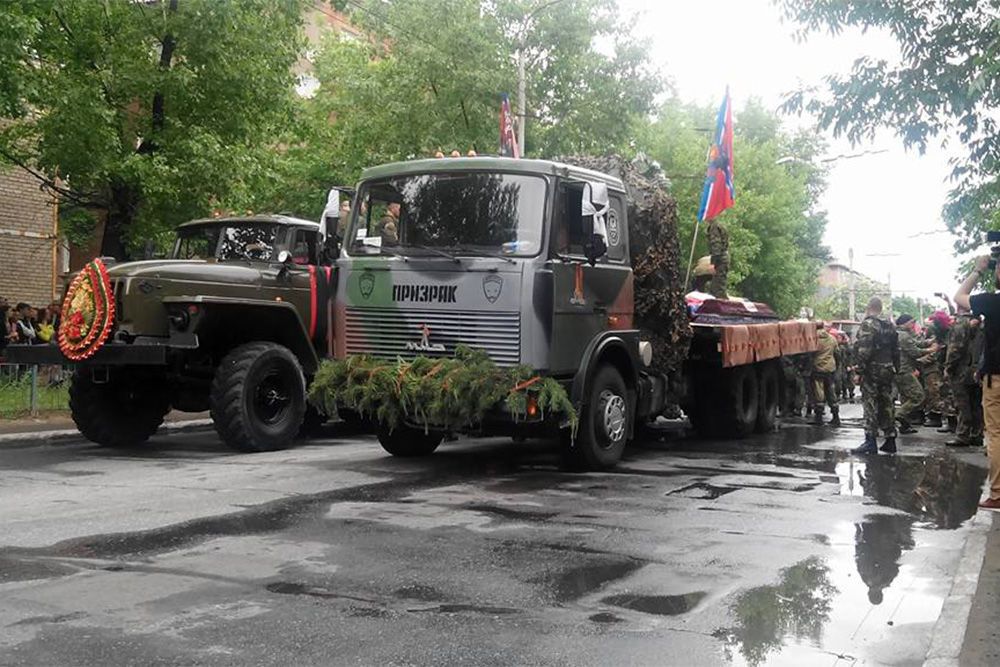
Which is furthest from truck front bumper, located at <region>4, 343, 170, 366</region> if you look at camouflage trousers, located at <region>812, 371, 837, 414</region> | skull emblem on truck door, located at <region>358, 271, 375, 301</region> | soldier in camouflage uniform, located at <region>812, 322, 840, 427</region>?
camouflage trousers, located at <region>812, 371, 837, 414</region>

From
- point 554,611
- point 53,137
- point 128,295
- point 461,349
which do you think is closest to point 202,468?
point 128,295

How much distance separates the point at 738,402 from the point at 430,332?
5.80m

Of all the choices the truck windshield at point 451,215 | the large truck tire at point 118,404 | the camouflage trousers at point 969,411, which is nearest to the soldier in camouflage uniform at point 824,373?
the camouflage trousers at point 969,411

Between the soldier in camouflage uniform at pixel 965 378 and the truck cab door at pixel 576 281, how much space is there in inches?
244

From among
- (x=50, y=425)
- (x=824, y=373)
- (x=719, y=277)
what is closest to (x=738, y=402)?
(x=719, y=277)

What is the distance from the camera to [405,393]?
29.7ft

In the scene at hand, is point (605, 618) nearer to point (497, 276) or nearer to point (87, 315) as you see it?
point (497, 276)

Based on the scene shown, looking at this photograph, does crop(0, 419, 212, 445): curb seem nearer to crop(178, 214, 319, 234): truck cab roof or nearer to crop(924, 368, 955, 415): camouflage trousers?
crop(178, 214, 319, 234): truck cab roof

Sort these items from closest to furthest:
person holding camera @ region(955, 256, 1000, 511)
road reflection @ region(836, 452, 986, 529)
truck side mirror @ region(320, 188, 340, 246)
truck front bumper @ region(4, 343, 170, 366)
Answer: person holding camera @ region(955, 256, 1000, 511)
road reflection @ region(836, 452, 986, 529)
truck side mirror @ region(320, 188, 340, 246)
truck front bumper @ region(4, 343, 170, 366)

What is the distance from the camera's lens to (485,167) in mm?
9445

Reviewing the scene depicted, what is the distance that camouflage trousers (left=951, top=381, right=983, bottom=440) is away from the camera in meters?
14.0

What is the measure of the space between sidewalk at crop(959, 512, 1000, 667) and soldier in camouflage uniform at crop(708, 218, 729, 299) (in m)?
8.91

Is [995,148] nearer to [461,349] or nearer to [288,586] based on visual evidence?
[461,349]

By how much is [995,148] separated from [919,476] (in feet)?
10.8
